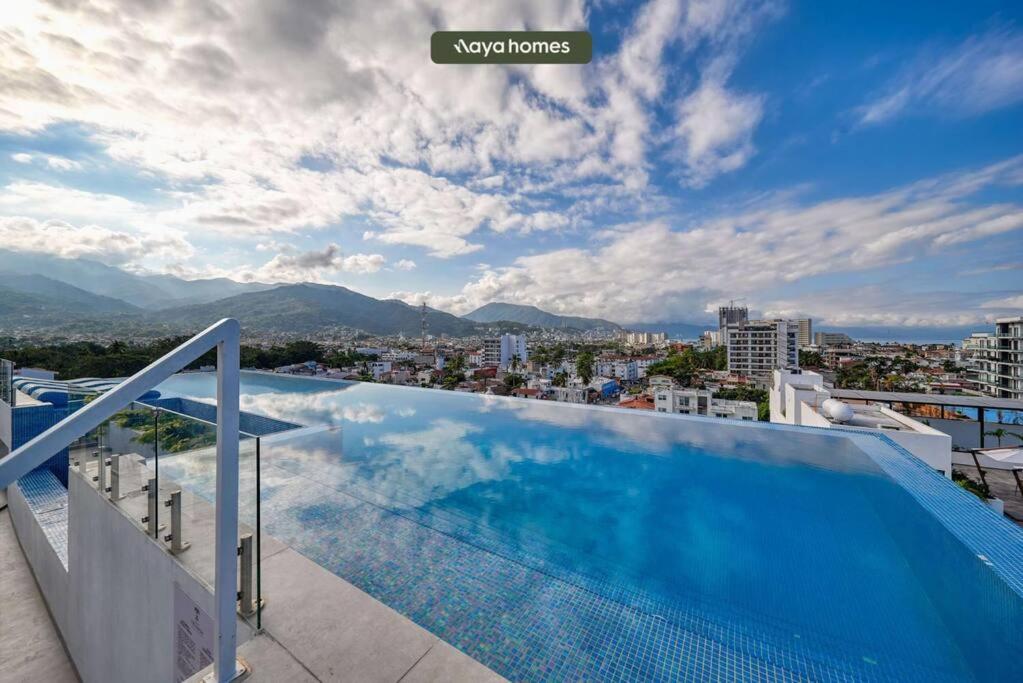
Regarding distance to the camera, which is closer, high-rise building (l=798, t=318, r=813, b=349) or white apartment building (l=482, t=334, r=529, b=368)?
white apartment building (l=482, t=334, r=529, b=368)

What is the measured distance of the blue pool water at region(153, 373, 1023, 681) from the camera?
7.68 ft

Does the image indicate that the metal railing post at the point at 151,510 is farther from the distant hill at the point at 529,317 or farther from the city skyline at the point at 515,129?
the distant hill at the point at 529,317

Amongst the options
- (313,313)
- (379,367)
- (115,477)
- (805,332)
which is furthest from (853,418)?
(805,332)

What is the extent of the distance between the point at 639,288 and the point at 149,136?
59.3 feet

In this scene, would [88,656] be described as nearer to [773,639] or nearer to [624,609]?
[624,609]

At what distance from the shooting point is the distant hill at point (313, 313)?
130 feet

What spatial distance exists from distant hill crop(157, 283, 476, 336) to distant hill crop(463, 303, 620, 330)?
45.1 m

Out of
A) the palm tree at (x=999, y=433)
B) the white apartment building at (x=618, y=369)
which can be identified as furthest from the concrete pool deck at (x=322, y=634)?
the white apartment building at (x=618, y=369)

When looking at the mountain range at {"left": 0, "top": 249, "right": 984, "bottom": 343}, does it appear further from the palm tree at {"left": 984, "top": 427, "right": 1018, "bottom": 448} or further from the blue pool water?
the palm tree at {"left": 984, "top": 427, "right": 1018, "bottom": 448}

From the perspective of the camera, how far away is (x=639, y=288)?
19484 millimetres

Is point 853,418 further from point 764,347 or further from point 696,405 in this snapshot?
point 764,347

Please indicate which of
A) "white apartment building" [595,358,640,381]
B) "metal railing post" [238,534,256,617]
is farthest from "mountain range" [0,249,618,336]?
"white apartment building" [595,358,640,381]

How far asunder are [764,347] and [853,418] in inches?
1691

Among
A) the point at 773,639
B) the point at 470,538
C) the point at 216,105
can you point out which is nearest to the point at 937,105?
the point at 773,639
